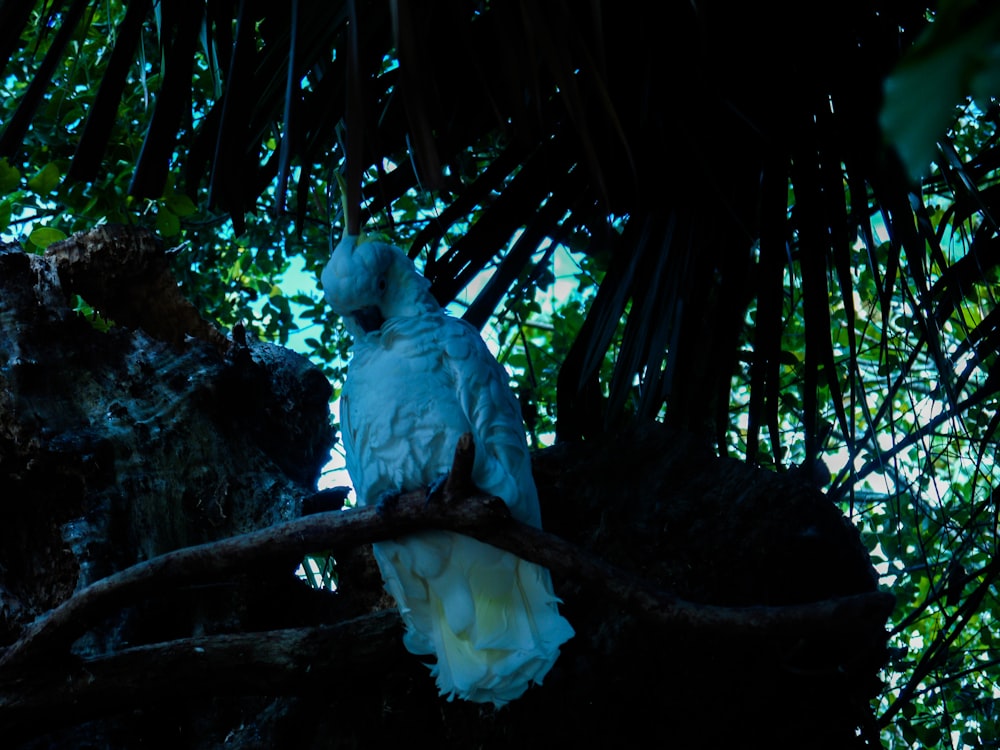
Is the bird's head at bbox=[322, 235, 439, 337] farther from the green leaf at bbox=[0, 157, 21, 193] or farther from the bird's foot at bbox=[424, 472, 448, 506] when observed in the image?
the green leaf at bbox=[0, 157, 21, 193]

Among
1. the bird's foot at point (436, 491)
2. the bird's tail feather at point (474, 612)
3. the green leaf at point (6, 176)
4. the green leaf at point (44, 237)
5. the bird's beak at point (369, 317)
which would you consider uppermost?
the green leaf at point (6, 176)

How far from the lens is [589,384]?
2.33 m

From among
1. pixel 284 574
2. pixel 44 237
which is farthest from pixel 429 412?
pixel 44 237

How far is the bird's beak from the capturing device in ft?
6.64

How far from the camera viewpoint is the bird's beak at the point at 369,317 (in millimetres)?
2025

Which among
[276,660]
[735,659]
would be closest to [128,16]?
[276,660]

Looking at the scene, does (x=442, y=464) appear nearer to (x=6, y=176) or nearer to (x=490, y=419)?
(x=490, y=419)

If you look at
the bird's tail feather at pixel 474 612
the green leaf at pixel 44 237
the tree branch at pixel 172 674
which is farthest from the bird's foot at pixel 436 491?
the green leaf at pixel 44 237

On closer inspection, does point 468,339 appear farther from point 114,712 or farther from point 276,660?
point 114,712

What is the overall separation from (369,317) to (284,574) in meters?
0.66

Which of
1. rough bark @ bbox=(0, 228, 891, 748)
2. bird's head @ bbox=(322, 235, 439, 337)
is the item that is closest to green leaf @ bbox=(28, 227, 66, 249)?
rough bark @ bbox=(0, 228, 891, 748)

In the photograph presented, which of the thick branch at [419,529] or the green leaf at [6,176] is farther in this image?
the green leaf at [6,176]

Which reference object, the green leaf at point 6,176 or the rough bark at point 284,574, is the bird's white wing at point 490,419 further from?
the green leaf at point 6,176

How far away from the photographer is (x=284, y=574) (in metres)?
2.24
